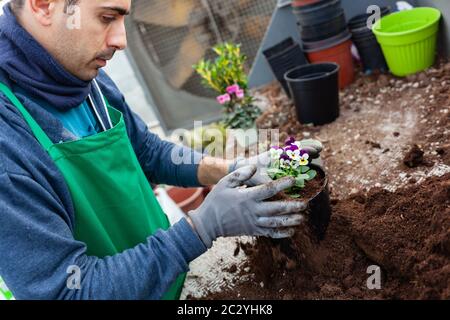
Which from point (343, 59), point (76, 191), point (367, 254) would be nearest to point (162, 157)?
point (76, 191)

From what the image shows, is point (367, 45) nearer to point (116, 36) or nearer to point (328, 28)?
point (328, 28)

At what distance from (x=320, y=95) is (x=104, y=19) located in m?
2.01

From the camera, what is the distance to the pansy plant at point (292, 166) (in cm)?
162

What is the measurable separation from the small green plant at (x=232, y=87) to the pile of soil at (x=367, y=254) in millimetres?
2030

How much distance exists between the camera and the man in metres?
1.19

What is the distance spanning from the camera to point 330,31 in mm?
3771

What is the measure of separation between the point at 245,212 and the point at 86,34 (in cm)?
77

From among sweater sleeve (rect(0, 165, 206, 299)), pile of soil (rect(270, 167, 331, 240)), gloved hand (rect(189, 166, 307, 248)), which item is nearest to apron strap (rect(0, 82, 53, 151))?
sweater sleeve (rect(0, 165, 206, 299))

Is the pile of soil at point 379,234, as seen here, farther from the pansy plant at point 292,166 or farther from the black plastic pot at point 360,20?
the black plastic pot at point 360,20

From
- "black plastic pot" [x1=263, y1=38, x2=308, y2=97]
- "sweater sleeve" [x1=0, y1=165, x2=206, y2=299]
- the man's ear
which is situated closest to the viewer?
"sweater sleeve" [x1=0, y1=165, x2=206, y2=299]

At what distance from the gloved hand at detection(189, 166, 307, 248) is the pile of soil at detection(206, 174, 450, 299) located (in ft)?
0.47

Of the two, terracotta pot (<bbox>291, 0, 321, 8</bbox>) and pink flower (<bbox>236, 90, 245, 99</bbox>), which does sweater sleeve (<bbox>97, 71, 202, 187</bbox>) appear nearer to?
pink flower (<bbox>236, 90, 245, 99</bbox>)
